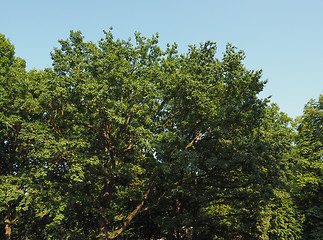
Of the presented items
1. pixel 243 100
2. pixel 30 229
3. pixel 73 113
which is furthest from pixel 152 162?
pixel 30 229

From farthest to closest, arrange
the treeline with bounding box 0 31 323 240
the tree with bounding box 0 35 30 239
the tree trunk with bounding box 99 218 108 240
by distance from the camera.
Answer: the tree with bounding box 0 35 30 239 → the tree trunk with bounding box 99 218 108 240 → the treeline with bounding box 0 31 323 240

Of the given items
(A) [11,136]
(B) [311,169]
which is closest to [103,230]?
(A) [11,136]

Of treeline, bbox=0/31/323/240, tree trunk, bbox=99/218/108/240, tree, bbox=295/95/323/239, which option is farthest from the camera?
tree, bbox=295/95/323/239

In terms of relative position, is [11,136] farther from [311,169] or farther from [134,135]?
[311,169]

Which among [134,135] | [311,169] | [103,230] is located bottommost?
[103,230]

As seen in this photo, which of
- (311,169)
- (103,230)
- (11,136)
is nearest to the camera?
(103,230)

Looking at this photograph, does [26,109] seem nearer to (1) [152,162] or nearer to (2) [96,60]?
(2) [96,60]

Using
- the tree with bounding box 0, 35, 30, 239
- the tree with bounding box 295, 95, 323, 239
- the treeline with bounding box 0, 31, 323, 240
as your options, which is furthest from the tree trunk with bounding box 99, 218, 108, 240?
the tree with bounding box 295, 95, 323, 239

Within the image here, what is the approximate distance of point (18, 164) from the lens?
24016mm

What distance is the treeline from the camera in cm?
1750

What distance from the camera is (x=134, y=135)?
59.4 feet

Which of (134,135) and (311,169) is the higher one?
(311,169)

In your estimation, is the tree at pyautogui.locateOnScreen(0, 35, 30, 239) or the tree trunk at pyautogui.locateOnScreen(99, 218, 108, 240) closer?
the tree trunk at pyautogui.locateOnScreen(99, 218, 108, 240)

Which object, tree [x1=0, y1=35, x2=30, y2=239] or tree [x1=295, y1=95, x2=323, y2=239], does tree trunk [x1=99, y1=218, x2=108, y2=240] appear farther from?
tree [x1=295, y1=95, x2=323, y2=239]
